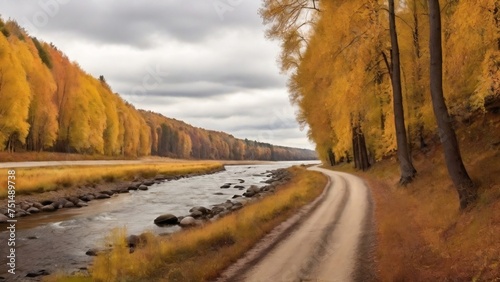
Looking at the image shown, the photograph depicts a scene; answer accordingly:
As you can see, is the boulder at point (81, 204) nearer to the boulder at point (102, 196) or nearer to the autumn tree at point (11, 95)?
the boulder at point (102, 196)

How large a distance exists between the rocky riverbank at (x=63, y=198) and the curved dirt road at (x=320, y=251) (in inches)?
557

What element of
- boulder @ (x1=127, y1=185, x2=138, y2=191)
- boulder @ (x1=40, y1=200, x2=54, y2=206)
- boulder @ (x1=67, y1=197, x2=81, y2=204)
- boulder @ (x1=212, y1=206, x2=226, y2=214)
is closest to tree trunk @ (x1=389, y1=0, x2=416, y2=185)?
boulder @ (x1=212, y1=206, x2=226, y2=214)

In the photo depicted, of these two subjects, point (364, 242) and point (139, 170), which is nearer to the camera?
point (364, 242)

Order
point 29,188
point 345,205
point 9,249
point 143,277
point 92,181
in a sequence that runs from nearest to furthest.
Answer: point 143,277, point 9,249, point 345,205, point 29,188, point 92,181

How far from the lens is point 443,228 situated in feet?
33.9

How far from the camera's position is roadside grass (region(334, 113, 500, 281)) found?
747 centimetres

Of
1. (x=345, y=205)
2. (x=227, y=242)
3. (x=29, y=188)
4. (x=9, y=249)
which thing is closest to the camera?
(x=227, y=242)

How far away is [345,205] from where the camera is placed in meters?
17.3

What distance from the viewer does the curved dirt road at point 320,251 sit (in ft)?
27.6

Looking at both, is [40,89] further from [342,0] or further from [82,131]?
[342,0]

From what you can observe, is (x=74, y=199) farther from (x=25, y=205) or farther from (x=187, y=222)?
(x=187, y=222)

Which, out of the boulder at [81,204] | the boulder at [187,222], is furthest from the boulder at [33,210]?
the boulder at [187,222]

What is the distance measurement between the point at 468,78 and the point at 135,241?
15493mm

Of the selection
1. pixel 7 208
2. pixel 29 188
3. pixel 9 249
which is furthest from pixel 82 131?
pixel 9 249
